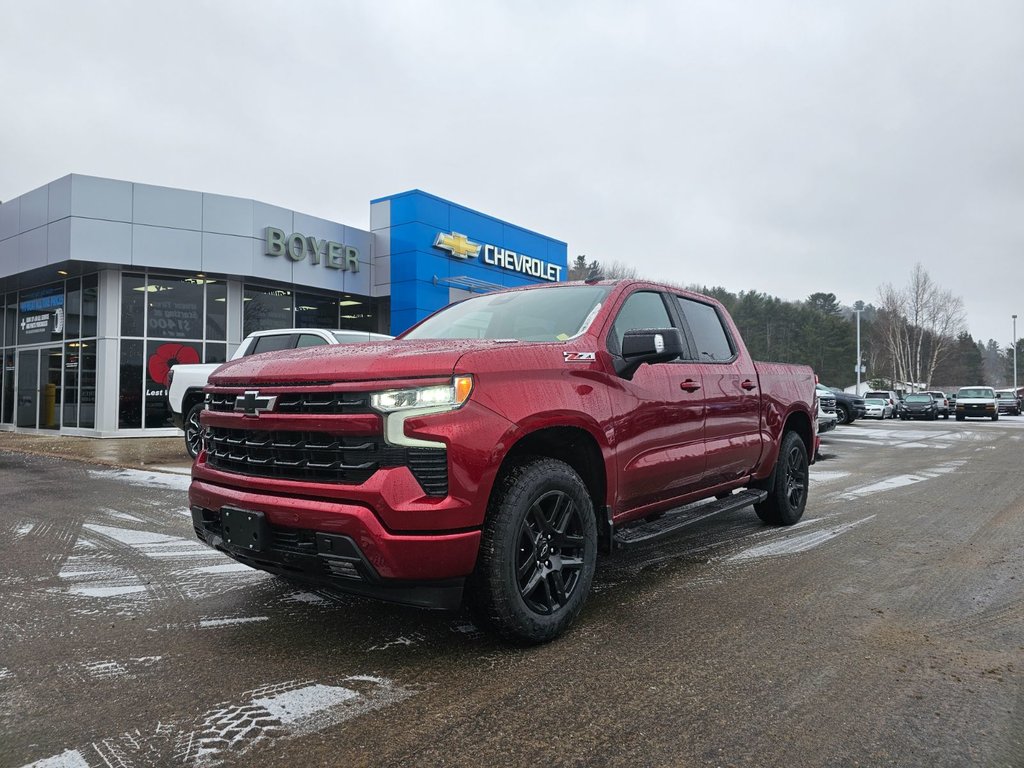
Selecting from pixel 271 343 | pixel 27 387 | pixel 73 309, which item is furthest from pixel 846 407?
pixel 27 387

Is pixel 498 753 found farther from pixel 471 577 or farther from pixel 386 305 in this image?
pixel 386 305

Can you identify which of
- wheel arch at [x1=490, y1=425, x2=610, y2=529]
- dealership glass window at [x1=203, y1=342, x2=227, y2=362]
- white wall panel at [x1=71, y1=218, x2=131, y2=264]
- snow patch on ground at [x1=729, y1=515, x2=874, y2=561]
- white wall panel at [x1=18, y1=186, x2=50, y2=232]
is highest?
white wall panel at [x1=18, y1=186, x2=50, y2=232]

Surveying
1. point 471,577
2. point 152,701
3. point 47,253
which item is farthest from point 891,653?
point 47,253

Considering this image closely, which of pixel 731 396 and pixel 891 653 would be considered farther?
pixel 731 396

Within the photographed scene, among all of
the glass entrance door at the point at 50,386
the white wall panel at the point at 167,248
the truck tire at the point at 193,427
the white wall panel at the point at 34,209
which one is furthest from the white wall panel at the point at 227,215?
the truck tire at the point at 193,427

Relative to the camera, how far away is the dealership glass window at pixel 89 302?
1642 centimetres

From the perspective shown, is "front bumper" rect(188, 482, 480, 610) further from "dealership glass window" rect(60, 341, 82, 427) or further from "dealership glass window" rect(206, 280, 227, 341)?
"dealership glass window" rect(60, 341, 82, 427)

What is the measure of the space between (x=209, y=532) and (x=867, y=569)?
4.06 m

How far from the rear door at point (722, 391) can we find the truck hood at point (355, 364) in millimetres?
1810

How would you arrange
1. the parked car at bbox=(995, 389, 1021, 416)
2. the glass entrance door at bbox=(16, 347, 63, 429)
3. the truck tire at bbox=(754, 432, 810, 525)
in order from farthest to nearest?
the parked car at bbox=(995, 389, 1021, 416)
the glass entrance door at bbox=(16, 347, 63, 429)
the truck tire at bbox=(754, 432, 810, 525)

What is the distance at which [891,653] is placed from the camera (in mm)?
3070

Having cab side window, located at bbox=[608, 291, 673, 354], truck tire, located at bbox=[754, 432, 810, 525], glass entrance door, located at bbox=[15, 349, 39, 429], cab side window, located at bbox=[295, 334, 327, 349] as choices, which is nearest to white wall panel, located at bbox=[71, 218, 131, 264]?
glass entrance door, located at bbox=[15, 349, 39, 429]

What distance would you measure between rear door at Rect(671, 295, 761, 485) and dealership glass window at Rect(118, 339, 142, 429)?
50.8ft

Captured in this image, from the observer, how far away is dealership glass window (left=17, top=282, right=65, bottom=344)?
695 inches
